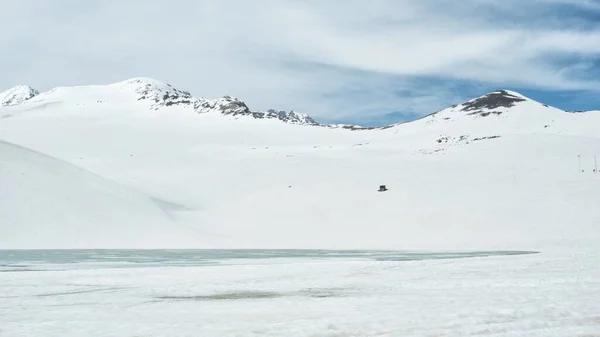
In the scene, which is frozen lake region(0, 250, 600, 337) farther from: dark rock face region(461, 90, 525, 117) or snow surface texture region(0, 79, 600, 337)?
dark rock face region(461, 90, 525, 117)

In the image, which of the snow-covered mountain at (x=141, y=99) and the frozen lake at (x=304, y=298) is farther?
the snow-covered mountain at (x=141, y=99)

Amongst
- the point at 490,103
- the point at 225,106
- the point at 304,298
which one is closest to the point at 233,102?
the point at 225,106

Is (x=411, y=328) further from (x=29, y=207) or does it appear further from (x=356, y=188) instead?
(x=356, y=188)

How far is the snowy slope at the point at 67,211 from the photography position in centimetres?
2567

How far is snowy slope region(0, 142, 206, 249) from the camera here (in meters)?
25.7

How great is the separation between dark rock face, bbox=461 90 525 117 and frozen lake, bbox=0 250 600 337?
83383mm

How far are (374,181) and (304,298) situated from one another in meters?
31.9

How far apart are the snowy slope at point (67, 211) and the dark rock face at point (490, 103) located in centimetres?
7576

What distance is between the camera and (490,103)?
342 ft

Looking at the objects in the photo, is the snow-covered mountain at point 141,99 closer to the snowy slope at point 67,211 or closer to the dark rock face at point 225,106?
the dark rock face at point 225,106

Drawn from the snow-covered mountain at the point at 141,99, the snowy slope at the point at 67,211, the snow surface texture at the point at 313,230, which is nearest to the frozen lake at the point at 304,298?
the snow surface texture at the point at 313,230

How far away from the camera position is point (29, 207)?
26.7m

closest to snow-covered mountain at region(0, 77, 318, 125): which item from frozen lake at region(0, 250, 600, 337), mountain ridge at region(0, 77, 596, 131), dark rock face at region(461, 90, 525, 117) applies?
mountain ridge at region(0, 77, 596, 131)

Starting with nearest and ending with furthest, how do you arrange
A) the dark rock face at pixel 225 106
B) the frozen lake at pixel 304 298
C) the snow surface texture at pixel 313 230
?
1. the frozen lake at pixel 304 298
2. the snow surface texture at pixel 313 230
3. the dark rock face at pixel 225 106
